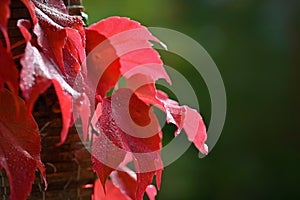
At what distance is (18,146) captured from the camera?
44 cm

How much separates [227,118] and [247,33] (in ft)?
1.01

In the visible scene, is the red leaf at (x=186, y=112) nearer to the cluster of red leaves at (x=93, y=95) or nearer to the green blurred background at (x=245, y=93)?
the cluster of red leaves at (x=93, y=95)

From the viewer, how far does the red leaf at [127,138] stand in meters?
0.48

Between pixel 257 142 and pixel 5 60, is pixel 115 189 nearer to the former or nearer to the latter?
pixel 5 60

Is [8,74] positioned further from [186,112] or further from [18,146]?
[186,112]

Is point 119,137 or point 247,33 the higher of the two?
point 119,137

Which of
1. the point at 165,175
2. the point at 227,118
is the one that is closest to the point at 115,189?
the point at 165,175

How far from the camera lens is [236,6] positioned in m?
2.00

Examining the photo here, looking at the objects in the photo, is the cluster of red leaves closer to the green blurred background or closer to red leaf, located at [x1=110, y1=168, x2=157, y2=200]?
red leaf, located at [x1=110, y1=168, x2=157, y2=200]

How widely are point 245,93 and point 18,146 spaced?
1.59 meters

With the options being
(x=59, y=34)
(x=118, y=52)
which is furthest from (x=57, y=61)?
(x=118, y=52)

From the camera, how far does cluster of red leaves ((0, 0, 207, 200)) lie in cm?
39

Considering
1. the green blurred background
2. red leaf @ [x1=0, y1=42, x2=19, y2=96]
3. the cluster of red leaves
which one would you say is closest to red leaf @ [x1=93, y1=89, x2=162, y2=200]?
the cluster of red leaves

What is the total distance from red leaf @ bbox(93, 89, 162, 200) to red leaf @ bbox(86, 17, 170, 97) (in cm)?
3
